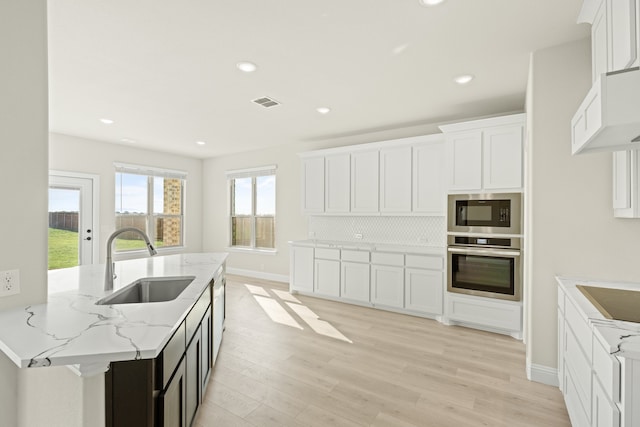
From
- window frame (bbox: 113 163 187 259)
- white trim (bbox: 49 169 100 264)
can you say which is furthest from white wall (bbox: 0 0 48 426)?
window frame (bbox: 113 163 187 259)

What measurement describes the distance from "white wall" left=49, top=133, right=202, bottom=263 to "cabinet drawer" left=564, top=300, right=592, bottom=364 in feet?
21.6

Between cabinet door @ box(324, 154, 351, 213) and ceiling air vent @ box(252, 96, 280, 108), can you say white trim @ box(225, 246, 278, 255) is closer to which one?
cabinet door @ box(324, 154, 351, 213)

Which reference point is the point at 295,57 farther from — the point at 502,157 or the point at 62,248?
the point at 62,248

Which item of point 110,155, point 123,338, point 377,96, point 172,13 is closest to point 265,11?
point 172,13

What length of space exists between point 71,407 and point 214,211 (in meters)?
6.33

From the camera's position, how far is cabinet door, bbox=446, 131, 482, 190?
145 inches

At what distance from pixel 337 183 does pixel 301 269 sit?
1593 millimetres

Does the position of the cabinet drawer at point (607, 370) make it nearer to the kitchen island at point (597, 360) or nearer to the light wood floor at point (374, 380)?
the kitchen island at point (597, 360)

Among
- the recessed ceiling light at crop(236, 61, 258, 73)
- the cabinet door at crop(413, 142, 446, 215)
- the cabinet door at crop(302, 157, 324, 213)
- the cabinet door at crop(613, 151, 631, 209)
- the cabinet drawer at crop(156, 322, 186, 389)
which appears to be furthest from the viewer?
the cabinet door at crop(302, 157, 324, 213)

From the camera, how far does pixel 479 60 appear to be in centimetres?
270

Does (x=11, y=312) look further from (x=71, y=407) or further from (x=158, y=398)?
Answer: (x=158, y=398)

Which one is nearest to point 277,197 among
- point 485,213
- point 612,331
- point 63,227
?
point 63,227

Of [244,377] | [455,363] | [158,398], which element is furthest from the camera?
[455,363]

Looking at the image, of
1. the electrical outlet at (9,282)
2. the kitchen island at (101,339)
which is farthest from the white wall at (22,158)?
the kitchen island at (101,339)
